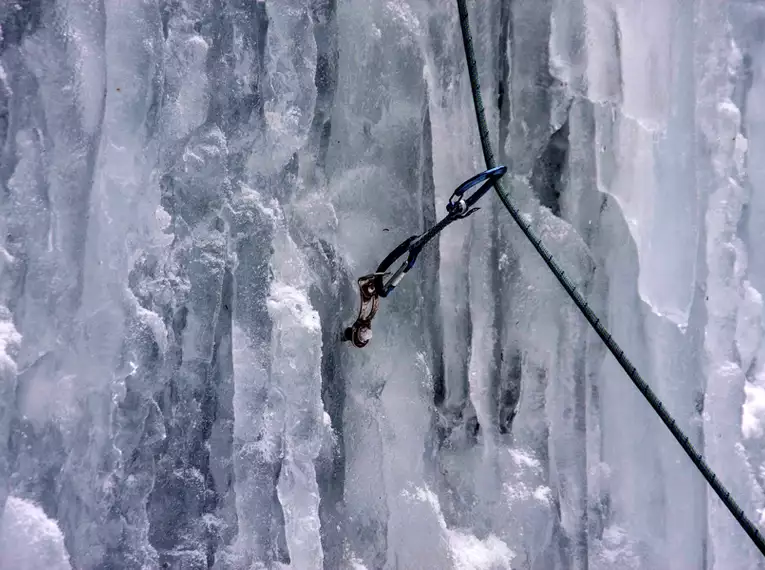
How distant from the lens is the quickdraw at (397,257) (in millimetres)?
1016

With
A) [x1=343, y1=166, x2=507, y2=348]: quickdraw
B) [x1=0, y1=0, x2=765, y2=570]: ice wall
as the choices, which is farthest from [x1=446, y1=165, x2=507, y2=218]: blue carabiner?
[x1=0, y1=0, x2=765, y2=570]: ice wall

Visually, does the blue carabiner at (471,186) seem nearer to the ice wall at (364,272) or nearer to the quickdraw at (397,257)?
the quickdraw at (397,257)

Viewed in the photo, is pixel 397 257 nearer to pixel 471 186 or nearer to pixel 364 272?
pixel 364 272

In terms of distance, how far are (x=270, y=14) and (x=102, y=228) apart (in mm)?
477

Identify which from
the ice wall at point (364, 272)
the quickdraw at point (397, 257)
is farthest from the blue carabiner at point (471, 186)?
the ice wall at point (364, 272)

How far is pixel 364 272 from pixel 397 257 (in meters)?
0.08

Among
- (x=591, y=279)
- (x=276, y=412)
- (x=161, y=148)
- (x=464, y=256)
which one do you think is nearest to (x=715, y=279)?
(x=591, y=279)

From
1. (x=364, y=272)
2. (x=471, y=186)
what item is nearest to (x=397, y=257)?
(x=364, y=272)

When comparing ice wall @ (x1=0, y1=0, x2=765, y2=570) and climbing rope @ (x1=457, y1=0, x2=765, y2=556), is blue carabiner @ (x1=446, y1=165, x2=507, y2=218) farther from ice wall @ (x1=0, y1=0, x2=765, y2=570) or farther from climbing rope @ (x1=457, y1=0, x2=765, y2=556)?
ice wall @ (x1=0, y1=0, x2=765, y2=570)

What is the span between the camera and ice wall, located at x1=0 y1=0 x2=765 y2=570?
3.04 ft

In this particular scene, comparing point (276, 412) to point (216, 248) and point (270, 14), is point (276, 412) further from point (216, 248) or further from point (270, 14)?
point (270, 14)

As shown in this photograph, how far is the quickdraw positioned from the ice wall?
0.19 feet

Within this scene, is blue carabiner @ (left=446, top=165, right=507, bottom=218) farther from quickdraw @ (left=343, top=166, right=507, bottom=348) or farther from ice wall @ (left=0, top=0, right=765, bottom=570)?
ice wall @ (left=0, top=0, right=765, bottom=570)

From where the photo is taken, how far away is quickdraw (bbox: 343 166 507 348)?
1016 millimetres
